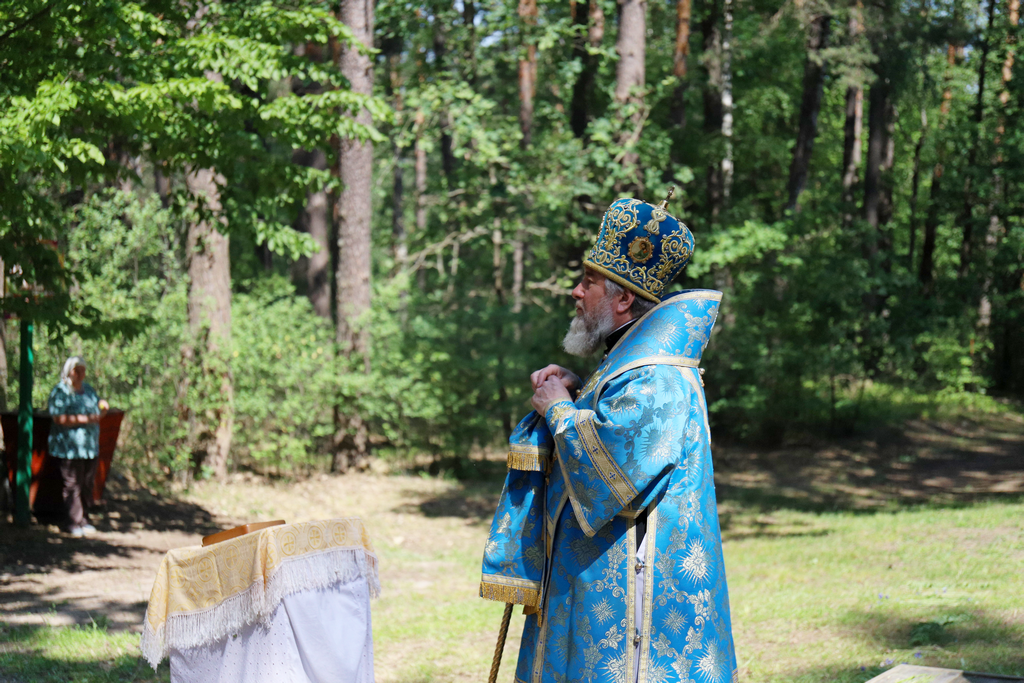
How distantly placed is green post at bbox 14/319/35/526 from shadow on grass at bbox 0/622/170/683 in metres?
2.76

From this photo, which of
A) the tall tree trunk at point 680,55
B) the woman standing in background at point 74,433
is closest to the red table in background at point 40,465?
the woman standing in background at point 74,433

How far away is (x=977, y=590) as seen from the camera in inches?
263

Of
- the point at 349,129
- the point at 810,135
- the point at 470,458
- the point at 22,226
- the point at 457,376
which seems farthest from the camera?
the point at 810,135

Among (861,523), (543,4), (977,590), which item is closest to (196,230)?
(543,4)

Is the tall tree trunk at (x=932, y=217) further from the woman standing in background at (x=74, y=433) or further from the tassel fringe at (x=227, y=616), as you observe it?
the tassel fringe at (x=227, y=616)

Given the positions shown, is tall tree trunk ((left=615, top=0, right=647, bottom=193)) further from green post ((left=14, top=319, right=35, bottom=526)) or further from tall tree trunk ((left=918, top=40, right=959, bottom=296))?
green post ((left=14, top=319, right=35, bottom=526))

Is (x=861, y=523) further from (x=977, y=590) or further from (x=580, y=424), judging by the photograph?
(x=580, y=424)

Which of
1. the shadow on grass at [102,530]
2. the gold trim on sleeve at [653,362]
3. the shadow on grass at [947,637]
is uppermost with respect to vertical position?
the gold trim on sleeve at [653,362]

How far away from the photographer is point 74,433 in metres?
8.83

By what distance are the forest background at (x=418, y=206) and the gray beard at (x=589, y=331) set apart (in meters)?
4.12

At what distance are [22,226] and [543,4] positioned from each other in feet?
33.2

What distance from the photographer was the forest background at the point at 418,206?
7.10 meters

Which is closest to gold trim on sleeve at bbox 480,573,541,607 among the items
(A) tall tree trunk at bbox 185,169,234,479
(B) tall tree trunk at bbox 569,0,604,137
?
(A) tall tree trunk at bbox 185,169,234,479

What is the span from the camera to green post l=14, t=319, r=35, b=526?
8547mm
